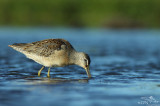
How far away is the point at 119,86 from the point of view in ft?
33.3

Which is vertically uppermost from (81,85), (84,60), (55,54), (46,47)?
(46,47)

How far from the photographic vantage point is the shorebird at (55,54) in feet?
39.3

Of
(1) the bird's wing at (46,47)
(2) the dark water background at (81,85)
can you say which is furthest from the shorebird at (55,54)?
(2) the dark water background at (81,85)

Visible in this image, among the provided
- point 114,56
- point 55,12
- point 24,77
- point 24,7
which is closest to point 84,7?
point 55,12

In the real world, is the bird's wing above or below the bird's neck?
above

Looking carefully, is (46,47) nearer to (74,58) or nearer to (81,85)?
(74,58)

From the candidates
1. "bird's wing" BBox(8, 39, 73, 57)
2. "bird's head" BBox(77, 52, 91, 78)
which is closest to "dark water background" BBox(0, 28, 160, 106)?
"bird's head" BBox(77, 52, 91, 78)

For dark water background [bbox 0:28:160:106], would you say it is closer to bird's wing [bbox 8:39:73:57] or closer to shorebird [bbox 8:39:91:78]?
shorebird [bbox 8:39:91:78]

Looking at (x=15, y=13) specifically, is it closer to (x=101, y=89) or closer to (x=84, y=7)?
(x=84, y=7)

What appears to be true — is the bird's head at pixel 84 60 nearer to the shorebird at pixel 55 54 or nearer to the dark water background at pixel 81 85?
the shorebird at pixel 55 54

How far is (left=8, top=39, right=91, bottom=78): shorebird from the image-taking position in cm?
1198

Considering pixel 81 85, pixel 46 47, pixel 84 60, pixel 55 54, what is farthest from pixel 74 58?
pixel 81 85

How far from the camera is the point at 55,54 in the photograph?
1202 centimetres

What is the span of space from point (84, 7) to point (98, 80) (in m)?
34.0
